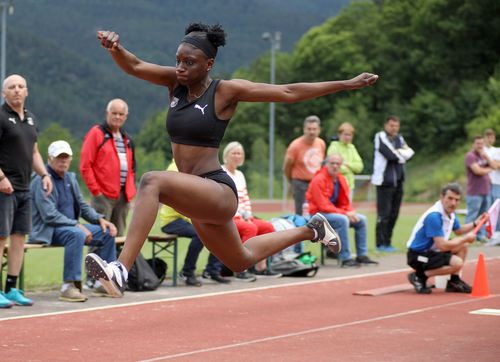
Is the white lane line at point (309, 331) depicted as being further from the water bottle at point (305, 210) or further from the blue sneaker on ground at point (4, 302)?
the water bottle at point (305, 210)

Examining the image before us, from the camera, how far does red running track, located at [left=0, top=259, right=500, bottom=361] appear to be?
807cm

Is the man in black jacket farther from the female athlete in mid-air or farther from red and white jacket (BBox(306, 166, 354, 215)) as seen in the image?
the female athlete in mid-air

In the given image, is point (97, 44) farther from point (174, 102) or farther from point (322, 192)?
point (174, 102)

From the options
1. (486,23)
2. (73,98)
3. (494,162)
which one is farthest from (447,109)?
(494,162)

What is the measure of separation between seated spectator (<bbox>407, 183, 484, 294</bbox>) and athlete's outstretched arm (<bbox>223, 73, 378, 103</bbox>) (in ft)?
15.5

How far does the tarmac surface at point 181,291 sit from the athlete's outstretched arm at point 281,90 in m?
3.71

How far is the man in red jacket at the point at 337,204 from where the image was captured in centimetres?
1445

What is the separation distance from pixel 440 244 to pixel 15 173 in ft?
15.7

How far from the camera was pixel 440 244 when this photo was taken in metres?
11.8

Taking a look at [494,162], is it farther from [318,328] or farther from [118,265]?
[118,265]

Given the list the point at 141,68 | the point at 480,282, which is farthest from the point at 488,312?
the point at 141,68

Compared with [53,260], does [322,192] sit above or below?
above

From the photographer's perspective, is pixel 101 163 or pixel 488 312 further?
pixel 101 163

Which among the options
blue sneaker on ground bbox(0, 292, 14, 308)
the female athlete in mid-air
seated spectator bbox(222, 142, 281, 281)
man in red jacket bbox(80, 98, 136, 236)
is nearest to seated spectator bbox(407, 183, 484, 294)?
seated spectator bbox(222, 142, 281, 281)
